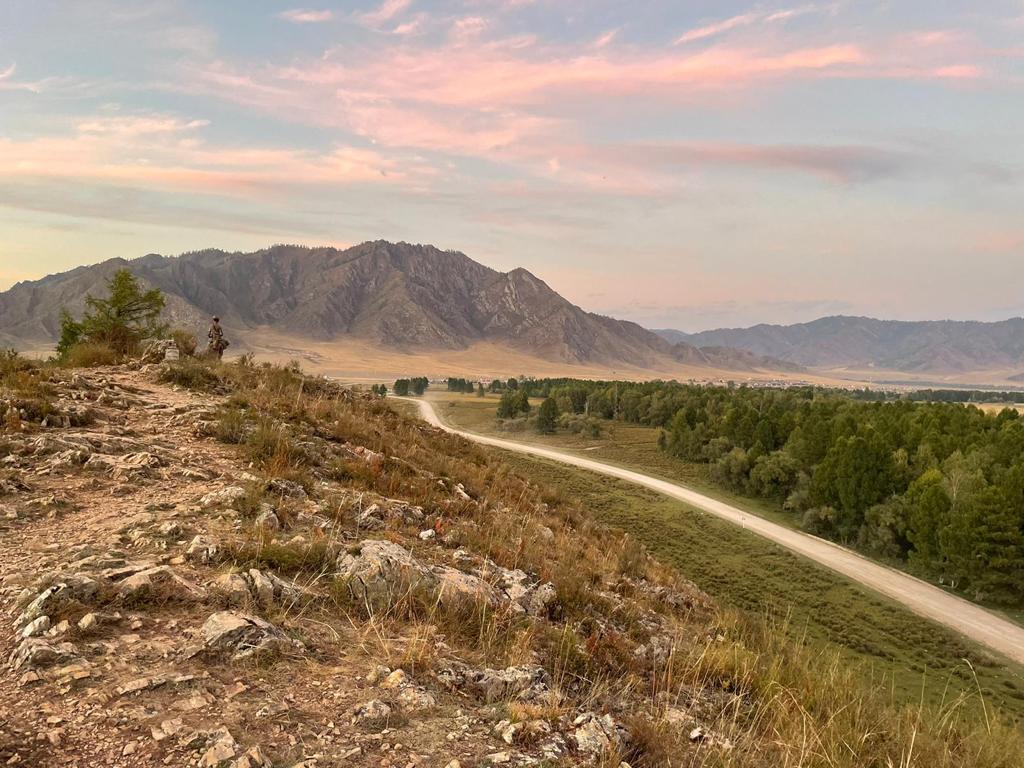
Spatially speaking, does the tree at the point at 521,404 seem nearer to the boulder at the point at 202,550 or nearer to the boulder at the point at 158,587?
the boulder at the point at 202,550

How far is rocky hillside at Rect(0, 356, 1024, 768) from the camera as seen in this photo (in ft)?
13.8

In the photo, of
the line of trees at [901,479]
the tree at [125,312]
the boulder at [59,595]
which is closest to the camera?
the boulder at [59,595]

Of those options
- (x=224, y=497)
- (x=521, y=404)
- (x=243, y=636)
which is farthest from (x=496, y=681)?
(x=521, y=404)

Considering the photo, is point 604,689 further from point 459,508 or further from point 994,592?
point 994,592

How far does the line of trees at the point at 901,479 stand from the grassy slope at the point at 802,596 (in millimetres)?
6648

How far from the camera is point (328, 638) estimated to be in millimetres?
5539

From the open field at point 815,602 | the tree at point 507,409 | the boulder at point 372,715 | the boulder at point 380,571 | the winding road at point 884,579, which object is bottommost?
the winding road at point 884,579

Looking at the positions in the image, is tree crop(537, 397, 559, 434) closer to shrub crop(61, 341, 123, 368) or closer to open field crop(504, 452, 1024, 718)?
open field crop(504, 452, 1024, 718)

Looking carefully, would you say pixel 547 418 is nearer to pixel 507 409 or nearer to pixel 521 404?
pixel 521 404

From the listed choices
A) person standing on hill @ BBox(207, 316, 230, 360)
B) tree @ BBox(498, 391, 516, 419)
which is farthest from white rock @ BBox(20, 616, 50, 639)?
tree @ BBox(498, 391, 516, 419)

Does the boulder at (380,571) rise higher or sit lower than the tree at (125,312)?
lower

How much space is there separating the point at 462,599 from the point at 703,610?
7425 millimetres

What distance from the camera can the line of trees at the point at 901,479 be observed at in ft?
134

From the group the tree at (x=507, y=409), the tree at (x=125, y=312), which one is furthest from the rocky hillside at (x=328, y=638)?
the tree at (x=507, y=409)
